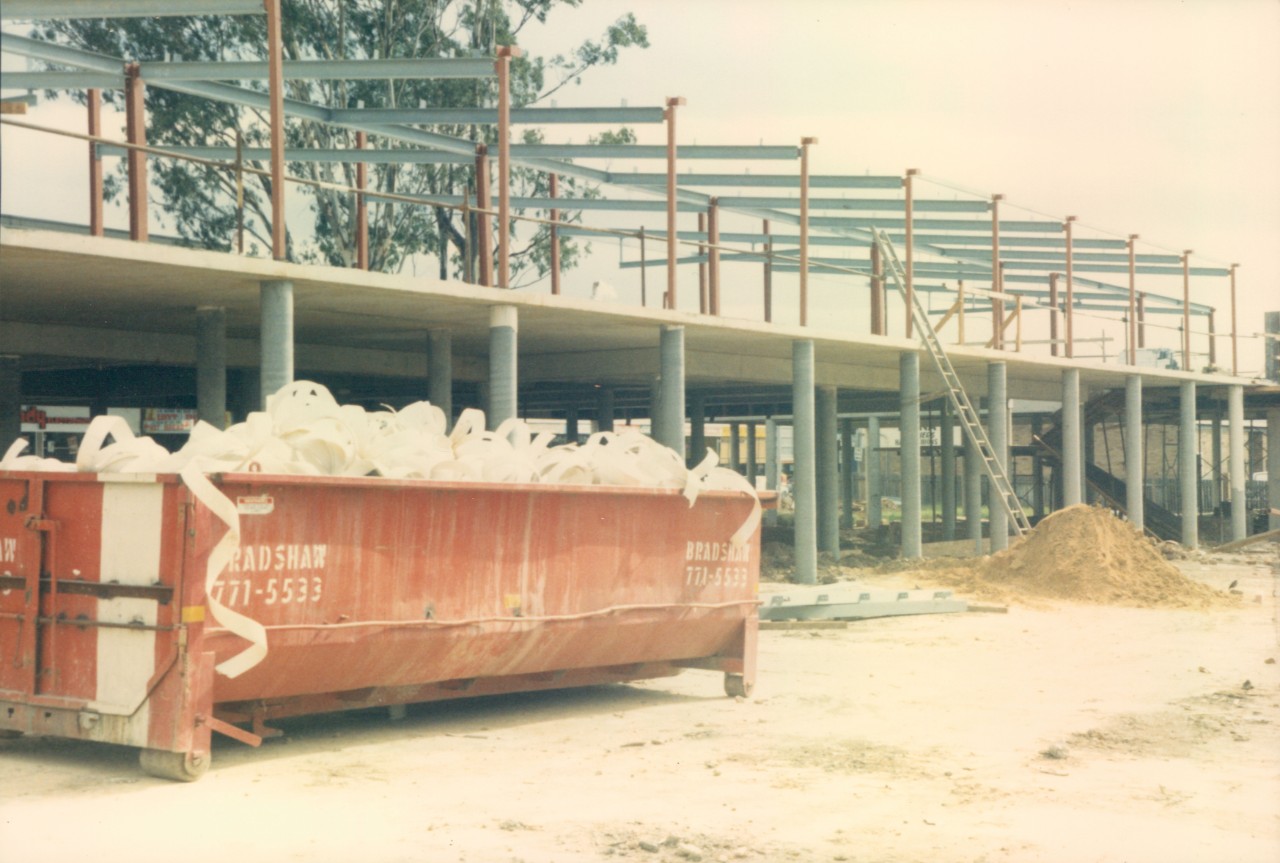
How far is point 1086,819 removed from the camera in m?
6.90

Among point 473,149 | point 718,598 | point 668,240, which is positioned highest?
point 473,149

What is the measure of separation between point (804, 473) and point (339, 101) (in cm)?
1699

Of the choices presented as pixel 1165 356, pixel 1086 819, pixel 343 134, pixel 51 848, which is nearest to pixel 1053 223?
pixel 1165 356

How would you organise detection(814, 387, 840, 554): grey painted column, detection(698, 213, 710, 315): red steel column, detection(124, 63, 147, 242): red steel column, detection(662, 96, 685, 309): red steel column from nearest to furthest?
detection(124, 63, 147, 242): red steel column → detection(662, 96, 685, 309): red steel column → detection(698, 213, 710, 315): red steel column → detection(814, 387, 840, 554): grey painted column

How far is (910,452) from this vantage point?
2483cm

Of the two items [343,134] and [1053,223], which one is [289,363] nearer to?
[1053,223]

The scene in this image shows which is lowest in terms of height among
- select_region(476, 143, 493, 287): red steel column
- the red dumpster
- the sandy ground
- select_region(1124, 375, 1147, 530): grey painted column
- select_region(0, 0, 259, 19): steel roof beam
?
the sandy ground

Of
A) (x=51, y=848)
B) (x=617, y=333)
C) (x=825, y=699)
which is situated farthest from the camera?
(x=617, y=333)

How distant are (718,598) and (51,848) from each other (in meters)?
5.81

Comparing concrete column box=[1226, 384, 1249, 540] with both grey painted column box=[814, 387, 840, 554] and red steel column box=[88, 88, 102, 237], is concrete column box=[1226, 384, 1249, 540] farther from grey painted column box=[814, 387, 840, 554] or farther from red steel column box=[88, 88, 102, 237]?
red steel column box=[88, 88, 102, 237]

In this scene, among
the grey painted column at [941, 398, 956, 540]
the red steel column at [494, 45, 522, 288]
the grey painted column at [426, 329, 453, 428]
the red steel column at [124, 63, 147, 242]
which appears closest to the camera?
the red steel column at [124, 63, 147, 242]

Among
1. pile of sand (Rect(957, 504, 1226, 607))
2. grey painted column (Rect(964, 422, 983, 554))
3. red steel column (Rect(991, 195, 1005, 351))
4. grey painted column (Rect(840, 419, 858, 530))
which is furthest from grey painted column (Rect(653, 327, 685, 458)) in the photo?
grey painted column (Rect(840, 419, 858, 530))

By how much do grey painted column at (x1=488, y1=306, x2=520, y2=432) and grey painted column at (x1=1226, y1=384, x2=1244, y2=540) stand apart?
74.6 feet

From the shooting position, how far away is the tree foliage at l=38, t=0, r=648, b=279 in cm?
3058
